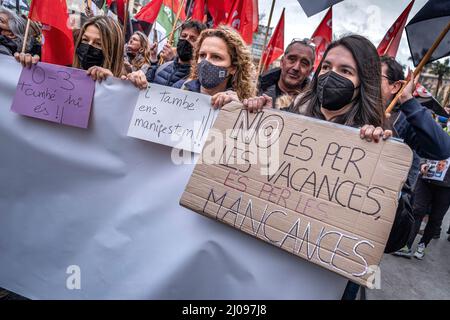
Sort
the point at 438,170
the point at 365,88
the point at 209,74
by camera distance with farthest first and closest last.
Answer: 1. the point at 438,170
2. the point at 209,74
3. the point at 365,88

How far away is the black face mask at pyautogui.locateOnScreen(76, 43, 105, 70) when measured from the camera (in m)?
1.99

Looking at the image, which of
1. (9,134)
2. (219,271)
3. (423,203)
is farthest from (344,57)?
(423,203)

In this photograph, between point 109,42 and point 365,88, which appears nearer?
point 365,88

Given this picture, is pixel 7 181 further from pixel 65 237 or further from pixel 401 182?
pixel 401 182

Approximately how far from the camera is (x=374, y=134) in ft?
3.78

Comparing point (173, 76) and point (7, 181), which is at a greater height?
point (173, 76)

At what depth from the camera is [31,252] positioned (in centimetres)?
173

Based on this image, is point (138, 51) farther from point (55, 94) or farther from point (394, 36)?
point (394, 36)

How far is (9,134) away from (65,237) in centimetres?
65

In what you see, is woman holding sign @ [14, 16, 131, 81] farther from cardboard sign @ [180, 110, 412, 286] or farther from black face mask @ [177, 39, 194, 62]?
cardboard sign @ [180, 110, 412, 286]

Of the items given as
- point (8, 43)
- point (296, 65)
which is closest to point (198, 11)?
point (296, 65)

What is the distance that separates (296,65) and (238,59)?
0.89 m

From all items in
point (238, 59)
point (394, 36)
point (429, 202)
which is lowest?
point (429, 202)

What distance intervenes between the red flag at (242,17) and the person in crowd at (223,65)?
6.90 ft
